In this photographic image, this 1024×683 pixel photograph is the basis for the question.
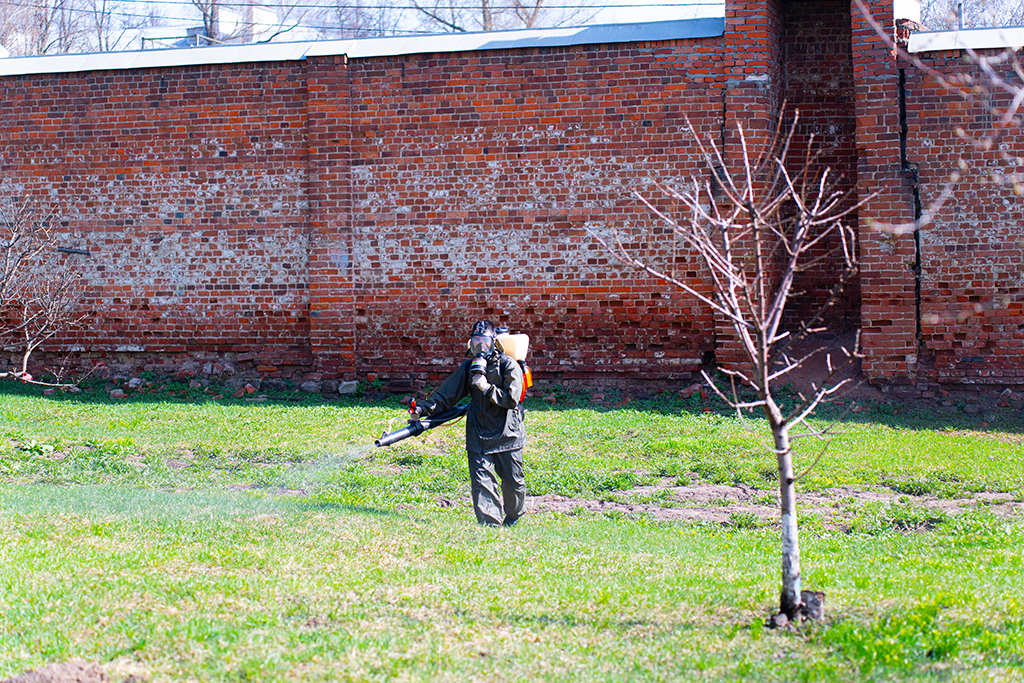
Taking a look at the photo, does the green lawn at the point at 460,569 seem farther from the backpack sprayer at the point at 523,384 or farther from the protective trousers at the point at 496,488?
the backpack sprayer at the point at 523,384

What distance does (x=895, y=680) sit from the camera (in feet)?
12.8

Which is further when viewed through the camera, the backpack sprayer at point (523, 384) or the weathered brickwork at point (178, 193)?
the weathered brickwork at point (178, 193)

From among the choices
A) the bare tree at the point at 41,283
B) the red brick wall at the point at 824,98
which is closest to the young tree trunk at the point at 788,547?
the red brick wall at the point at 824,98

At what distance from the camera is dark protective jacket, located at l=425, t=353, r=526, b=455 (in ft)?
23.7

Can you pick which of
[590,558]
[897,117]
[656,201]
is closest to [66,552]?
[590,558]

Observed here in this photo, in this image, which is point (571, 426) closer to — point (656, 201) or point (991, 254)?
point (656, 201)

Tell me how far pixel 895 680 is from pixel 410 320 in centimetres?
966

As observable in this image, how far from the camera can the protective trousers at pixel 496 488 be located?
7.25m

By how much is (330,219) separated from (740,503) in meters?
7.11

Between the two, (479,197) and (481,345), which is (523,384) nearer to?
(481,345)

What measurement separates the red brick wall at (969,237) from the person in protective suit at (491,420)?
671 centimetres

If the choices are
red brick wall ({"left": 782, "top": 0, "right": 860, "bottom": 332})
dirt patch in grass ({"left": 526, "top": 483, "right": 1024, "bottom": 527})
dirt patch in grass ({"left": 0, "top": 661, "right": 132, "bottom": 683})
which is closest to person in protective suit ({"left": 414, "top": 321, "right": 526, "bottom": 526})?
dirt patch in grass ({"left": 526, "top": 483, "right": 1024, "bottom": 527})

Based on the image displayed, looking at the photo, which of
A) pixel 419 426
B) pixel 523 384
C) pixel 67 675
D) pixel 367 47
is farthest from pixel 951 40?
pixel 67 675

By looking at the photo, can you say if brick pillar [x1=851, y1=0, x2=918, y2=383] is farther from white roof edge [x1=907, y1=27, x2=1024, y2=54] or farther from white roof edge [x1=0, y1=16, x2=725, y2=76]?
white roof edge [x1=0, y1=16, x2=725, y2=76]
